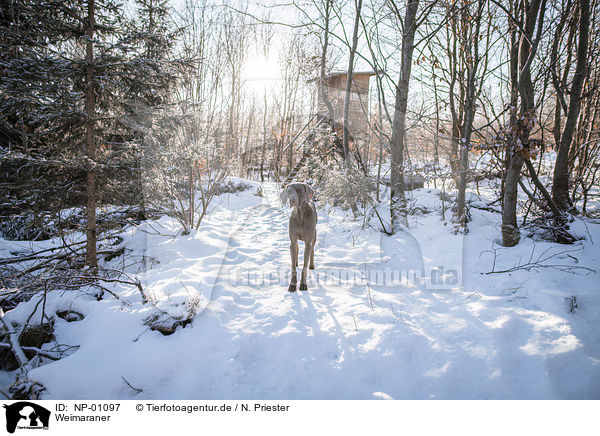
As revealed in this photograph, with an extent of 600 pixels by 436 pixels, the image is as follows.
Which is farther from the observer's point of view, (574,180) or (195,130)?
(195,130)

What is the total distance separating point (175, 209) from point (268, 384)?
16.0ft

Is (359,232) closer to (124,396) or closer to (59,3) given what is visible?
(124,396)

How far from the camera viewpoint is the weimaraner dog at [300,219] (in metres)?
3.50

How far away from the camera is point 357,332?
2490 millimetres

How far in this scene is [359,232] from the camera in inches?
229

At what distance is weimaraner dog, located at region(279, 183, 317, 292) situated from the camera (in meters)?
3.50

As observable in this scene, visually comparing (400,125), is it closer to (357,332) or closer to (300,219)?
(300,219)

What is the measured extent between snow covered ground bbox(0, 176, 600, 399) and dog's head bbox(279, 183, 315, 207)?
46.7 inches

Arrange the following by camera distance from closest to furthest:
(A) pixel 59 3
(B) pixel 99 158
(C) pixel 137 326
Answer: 1. (C) pixel 137 326
2. (A) pixel 59 3
3. (B) pixel 99 158

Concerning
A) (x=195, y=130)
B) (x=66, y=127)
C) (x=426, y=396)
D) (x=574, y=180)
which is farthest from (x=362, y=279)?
(x=195, y=130)

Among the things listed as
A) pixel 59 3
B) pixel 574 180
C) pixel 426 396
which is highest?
pixel 59 3

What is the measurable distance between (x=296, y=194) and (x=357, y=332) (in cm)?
182
